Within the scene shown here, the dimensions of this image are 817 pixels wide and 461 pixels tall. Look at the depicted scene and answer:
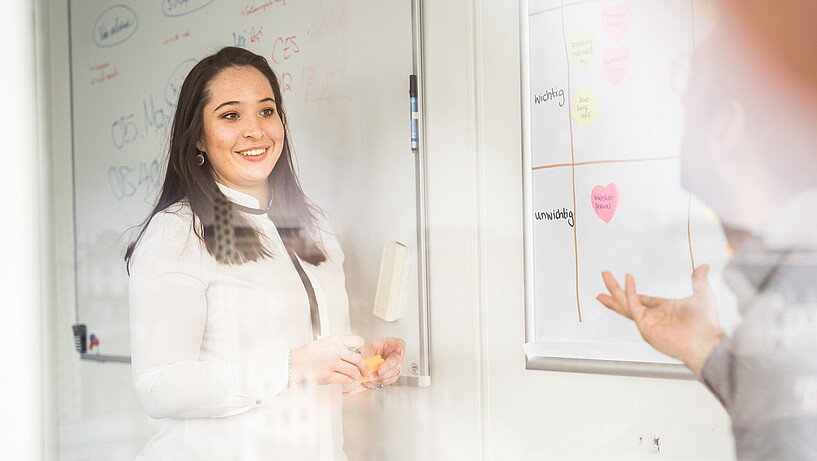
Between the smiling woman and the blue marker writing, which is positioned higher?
the blue marker writing

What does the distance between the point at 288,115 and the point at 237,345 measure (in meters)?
0.34

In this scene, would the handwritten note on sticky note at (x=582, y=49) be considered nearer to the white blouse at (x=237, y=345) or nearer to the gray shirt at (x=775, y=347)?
the gray shirt at (x=775, y=347)

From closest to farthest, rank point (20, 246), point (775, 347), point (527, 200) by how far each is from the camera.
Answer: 1. point (775, 347)
2. point (527, 200)
3. point (20, 246)

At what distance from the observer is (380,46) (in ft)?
2.86

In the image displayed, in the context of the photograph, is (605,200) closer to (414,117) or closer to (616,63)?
(616,63)

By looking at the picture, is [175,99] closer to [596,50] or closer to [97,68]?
[97,68]

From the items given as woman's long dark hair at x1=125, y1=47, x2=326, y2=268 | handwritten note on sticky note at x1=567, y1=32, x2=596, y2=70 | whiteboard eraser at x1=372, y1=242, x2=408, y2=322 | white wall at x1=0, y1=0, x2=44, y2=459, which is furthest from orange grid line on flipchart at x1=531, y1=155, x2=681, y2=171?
white wall at x1=0, y1=0, x2=44, y2=459

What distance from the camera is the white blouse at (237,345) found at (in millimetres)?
908

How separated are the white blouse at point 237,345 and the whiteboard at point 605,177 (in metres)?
0.30

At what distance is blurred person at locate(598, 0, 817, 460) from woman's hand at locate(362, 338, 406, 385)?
0.34 meters

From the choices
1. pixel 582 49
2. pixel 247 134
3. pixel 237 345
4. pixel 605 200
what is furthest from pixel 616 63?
pixel 237 345

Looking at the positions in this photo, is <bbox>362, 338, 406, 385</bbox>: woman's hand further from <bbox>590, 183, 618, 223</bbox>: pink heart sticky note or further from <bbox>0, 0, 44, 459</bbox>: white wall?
<bbox>0, 0, 44, 459</bbox>: white wall

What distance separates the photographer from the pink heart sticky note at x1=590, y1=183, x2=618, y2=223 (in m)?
0.72

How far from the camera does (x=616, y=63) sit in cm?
72
